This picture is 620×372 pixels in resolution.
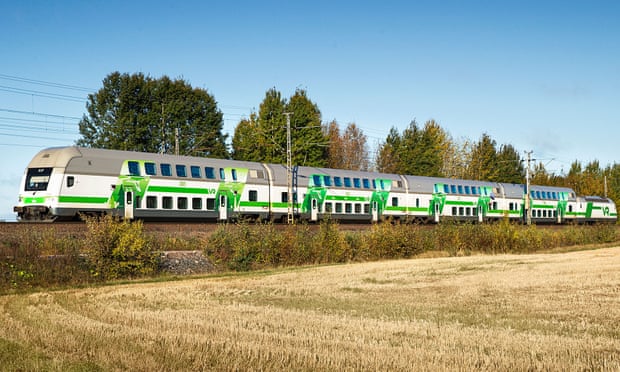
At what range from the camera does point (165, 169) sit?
137 ft

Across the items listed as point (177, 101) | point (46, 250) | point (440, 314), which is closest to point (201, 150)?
point (177, 101)

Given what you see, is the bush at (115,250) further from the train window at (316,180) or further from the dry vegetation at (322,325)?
the train window at (316,180)

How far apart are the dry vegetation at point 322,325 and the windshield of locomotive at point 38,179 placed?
41.0 ft

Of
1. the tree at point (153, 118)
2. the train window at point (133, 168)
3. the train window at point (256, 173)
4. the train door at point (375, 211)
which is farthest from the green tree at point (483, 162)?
the train window at point (133, 168)

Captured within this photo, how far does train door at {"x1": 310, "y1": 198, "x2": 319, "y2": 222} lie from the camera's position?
5144cm

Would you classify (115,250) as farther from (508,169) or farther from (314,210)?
(508,169)

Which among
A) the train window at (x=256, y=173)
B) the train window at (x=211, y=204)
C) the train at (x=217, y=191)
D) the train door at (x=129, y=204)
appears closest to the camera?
the train at (x=217, y=191)

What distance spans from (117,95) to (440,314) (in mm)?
67253

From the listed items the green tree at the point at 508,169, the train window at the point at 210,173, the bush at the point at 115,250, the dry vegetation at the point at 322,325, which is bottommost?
the dry vegetation at the point at 322,325

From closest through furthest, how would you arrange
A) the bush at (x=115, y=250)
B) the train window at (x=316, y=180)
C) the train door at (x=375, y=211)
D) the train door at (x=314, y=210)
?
the bush at (x=115, y=250) < the train door at (x=314, y=210) < the train window at (x=316, y=180) < the train door at (x=375, y=211)

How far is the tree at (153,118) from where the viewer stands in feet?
251

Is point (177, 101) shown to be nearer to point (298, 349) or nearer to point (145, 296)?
point (145, 296)

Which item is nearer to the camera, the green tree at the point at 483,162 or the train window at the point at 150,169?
the train window at the point at 150,169

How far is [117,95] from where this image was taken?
258ft
